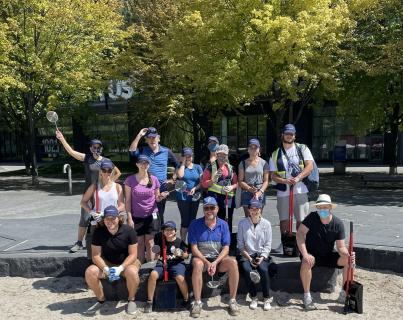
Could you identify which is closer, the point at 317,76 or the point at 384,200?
the point at 384,200

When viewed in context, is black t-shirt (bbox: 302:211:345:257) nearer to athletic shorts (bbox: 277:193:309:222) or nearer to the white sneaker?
athletic shorts (bbox: 277:193:309:222)

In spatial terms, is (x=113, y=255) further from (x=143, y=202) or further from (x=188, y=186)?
(x=188, y=186)

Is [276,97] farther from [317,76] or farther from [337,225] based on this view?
[337,225]

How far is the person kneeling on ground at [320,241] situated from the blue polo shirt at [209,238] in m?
0.94

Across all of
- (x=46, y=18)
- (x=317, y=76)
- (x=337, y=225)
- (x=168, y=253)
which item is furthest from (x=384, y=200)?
(x=46, y=18)

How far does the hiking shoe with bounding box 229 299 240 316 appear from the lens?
17.6 feet

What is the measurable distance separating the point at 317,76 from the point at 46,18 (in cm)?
918

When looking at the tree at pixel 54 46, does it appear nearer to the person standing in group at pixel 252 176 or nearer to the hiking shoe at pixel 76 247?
the hiking shoe at pixel 76 247

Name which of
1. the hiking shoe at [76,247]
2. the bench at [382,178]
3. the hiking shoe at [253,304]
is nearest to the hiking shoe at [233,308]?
the hiking shoe at [253,304]

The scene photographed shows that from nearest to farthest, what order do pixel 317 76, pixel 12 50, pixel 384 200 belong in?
1. pixel 384 200
2. pixel 317 76
3. pixel 12 50

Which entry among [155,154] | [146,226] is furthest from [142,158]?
[146,226]

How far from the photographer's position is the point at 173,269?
5.58 meters

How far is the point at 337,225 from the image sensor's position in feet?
18.1

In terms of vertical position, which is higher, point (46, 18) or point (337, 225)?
point (46, 18)
